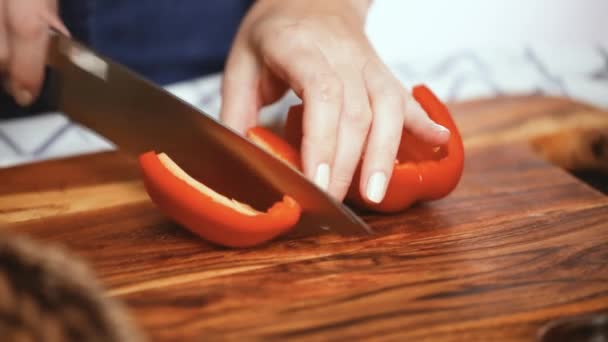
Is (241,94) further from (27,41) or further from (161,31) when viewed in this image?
(161,31)

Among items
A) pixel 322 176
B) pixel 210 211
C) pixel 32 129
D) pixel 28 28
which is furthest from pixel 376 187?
pixel 32 129

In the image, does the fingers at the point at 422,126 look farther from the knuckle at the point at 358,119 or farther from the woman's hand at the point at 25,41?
the woman's hand at the point at 25,41

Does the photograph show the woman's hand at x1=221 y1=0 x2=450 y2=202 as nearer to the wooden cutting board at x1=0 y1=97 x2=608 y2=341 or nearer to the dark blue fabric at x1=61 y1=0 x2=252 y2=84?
the wooden cutting board at x1=0 y1=97 x2=608 y2=341

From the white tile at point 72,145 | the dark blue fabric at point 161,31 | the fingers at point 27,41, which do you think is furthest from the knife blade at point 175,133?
the dark blue fabric at point 161,31

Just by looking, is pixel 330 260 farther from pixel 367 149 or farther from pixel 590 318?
pixel 590 318

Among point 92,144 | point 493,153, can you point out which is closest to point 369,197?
point 493,153

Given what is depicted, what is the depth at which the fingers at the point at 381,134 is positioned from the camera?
0.87 meters

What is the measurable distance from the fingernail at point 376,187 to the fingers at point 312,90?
0.17 ft

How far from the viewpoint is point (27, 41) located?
1021 millimetres

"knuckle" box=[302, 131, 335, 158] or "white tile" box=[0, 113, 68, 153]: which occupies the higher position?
"knuckle" box=[302, 131, 335, 158]

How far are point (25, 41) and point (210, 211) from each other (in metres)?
0.44

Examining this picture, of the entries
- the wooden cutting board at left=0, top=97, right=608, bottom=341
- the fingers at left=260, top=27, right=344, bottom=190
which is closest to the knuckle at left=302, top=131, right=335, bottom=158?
the fingers at left=260, top=27, right=344, bottom=190

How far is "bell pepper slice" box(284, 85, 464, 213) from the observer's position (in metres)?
0.91

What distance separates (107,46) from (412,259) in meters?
0.81
